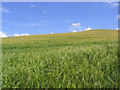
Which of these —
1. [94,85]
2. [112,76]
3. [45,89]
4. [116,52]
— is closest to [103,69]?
[112,76]

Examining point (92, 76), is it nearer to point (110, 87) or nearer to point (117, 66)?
point (110, 87)

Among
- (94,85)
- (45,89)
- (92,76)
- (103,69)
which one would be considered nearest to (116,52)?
(103,69)

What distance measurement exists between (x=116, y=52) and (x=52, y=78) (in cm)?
235

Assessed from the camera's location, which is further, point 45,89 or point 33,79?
point 33,79

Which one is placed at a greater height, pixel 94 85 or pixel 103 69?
pixel 103 69

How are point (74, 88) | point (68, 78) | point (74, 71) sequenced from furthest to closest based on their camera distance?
point (74, 71) → point (68, 78) → point (74, 88)

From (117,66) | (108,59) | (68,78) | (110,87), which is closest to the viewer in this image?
(110,87)

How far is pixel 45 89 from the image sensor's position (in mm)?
1984

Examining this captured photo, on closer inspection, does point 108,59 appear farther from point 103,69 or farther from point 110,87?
point 110,87

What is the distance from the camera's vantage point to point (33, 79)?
2.29m

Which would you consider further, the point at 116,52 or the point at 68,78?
the point at 116,52

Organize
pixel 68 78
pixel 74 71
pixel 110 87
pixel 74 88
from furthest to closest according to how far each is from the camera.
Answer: pixel 74 71, pixel 68 78, pixel 110 87, pixel 74 88

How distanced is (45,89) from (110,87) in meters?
1.25

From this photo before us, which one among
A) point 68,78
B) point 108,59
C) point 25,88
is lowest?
point 25,88
